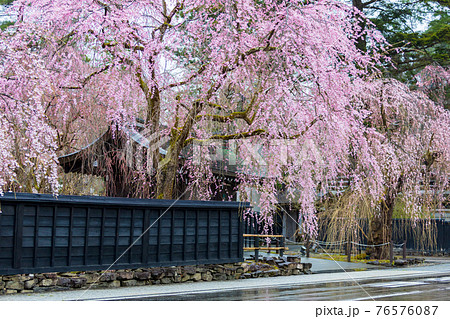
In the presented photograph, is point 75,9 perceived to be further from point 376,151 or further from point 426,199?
point 426,199

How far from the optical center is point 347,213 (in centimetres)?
1642

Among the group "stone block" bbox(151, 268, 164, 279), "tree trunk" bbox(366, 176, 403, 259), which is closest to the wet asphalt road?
"stone block" bbox(151, 268, 164, 279)

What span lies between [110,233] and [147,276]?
1444 millimetres

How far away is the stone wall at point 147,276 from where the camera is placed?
30.8ft

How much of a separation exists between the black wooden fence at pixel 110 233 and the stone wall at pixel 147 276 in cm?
27

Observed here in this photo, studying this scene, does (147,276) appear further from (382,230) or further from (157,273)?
(382,230)

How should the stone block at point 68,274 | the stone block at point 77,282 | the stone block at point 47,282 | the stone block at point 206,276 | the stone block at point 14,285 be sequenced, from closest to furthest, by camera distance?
the stone block at point 14,285 < the stone block at point 47,282 < the stone block at point 77,282 < the stone block at point 68,274 < the stone block at point 206,276

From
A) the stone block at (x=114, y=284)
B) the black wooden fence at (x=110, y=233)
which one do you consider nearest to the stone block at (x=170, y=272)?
the black wooden fence at (x=110, y=233)

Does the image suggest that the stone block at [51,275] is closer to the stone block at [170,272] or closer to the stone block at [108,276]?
the stone block at [108,276]

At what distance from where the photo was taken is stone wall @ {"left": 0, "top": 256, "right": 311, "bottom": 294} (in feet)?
30.8

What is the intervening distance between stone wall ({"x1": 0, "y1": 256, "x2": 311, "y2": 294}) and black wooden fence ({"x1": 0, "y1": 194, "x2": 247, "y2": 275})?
27 centimetres

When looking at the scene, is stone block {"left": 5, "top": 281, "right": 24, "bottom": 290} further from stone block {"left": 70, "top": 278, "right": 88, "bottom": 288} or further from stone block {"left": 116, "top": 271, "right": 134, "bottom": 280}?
stone block {"left": 116, "top": 271, "right": 134, "bottom": 280}

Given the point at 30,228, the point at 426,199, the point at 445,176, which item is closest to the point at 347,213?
the point at 426,199

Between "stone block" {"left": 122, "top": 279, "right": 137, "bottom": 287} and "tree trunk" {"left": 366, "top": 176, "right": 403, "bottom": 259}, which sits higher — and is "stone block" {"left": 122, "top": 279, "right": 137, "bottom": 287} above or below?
below
